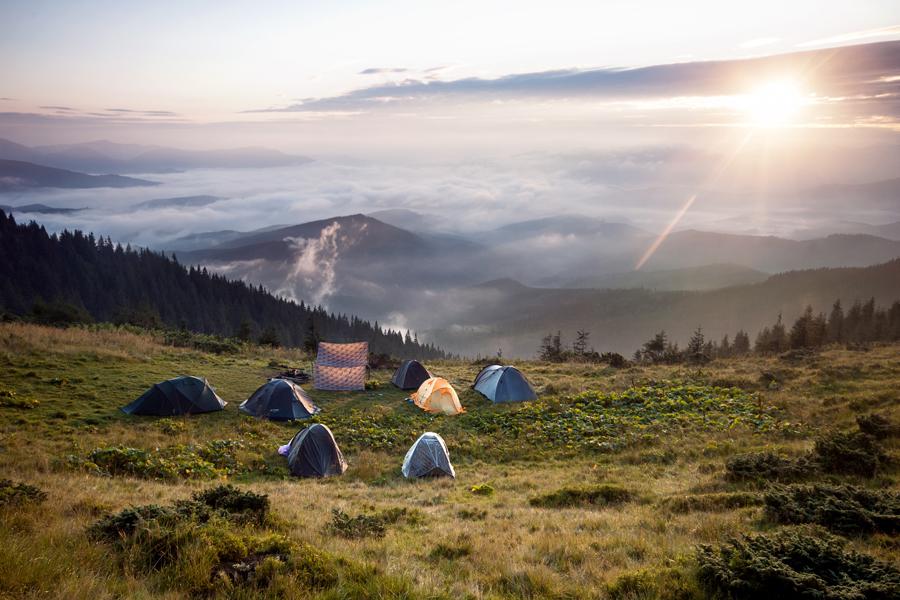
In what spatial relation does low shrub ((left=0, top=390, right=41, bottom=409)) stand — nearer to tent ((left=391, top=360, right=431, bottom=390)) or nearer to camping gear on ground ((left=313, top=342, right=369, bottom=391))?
camping gear on ground ((left=313, top=342, right=369, bottom=391))

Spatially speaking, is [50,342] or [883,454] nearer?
[883,454]

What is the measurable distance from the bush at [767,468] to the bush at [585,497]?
3.01 m

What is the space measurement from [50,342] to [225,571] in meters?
27.1

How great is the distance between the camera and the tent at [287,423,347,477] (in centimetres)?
1627

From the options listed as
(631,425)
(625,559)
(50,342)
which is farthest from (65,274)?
(625,559)

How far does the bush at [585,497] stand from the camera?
1197cm

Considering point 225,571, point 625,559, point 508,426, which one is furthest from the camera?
point 508,426

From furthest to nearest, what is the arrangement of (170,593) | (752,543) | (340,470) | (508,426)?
(508,426)
(340,470)
(752,543)
(170,593)

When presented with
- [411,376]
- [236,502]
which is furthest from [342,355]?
[236,502]

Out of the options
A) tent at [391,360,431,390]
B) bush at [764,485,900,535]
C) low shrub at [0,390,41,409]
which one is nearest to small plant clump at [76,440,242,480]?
low shrub at [0,390,41,409]

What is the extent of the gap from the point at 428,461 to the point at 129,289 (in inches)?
4021

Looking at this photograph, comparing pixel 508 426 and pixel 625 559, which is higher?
pixel 625 559

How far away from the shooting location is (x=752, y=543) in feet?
21.9

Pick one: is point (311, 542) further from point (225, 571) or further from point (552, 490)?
point (552, 490)
